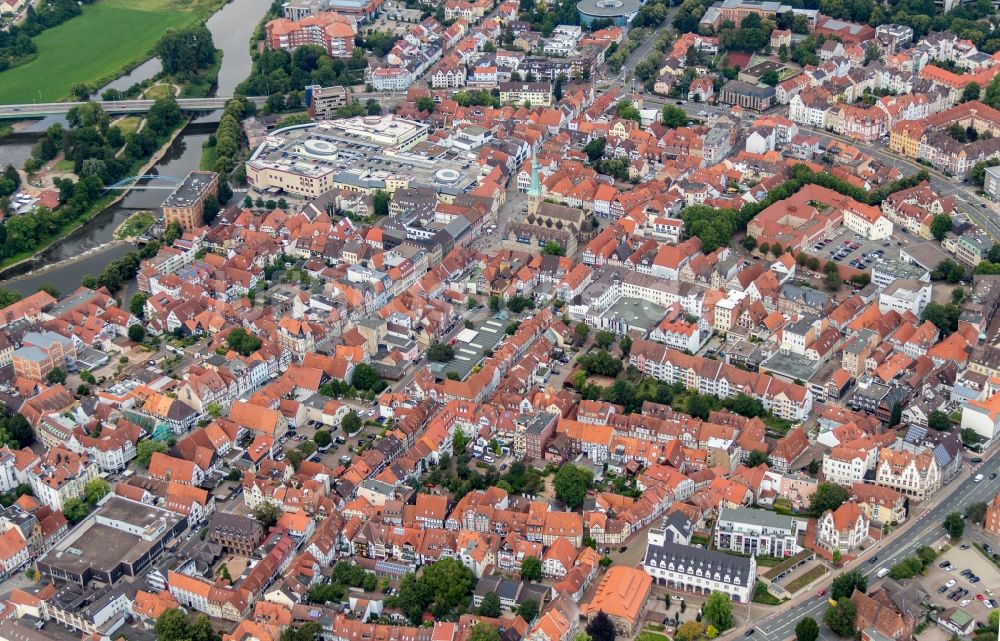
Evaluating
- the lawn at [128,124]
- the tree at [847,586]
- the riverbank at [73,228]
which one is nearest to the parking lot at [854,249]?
the tree at [847,586]

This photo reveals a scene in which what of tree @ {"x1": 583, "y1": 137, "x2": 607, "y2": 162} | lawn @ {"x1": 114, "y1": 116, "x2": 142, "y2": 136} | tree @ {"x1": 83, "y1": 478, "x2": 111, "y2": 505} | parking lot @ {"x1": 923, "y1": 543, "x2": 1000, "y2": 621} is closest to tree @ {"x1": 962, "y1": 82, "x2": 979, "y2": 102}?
tree @ {"x1": 583, "y1": 137, "x2": 607, "y2": 162}

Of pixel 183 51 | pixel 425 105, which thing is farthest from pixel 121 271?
pixel 183 51

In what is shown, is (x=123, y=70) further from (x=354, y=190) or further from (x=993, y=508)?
(x=993, y=508)

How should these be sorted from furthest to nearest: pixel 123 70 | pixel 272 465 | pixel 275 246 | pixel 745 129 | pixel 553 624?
1. pixel 123 70
2. pixel 745 129
3. pixel 275 246
4. pixel 272 465
5. pixel 553 624

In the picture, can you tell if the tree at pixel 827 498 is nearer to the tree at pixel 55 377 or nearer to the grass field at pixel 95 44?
the tree at pixel 55 377

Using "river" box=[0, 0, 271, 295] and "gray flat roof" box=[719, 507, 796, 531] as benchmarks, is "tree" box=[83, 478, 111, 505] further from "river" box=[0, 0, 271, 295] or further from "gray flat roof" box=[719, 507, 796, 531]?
"gray flat roof" box=[719, 507, 796, 531]

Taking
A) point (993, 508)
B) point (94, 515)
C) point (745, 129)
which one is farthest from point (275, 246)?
point (993, 508)
